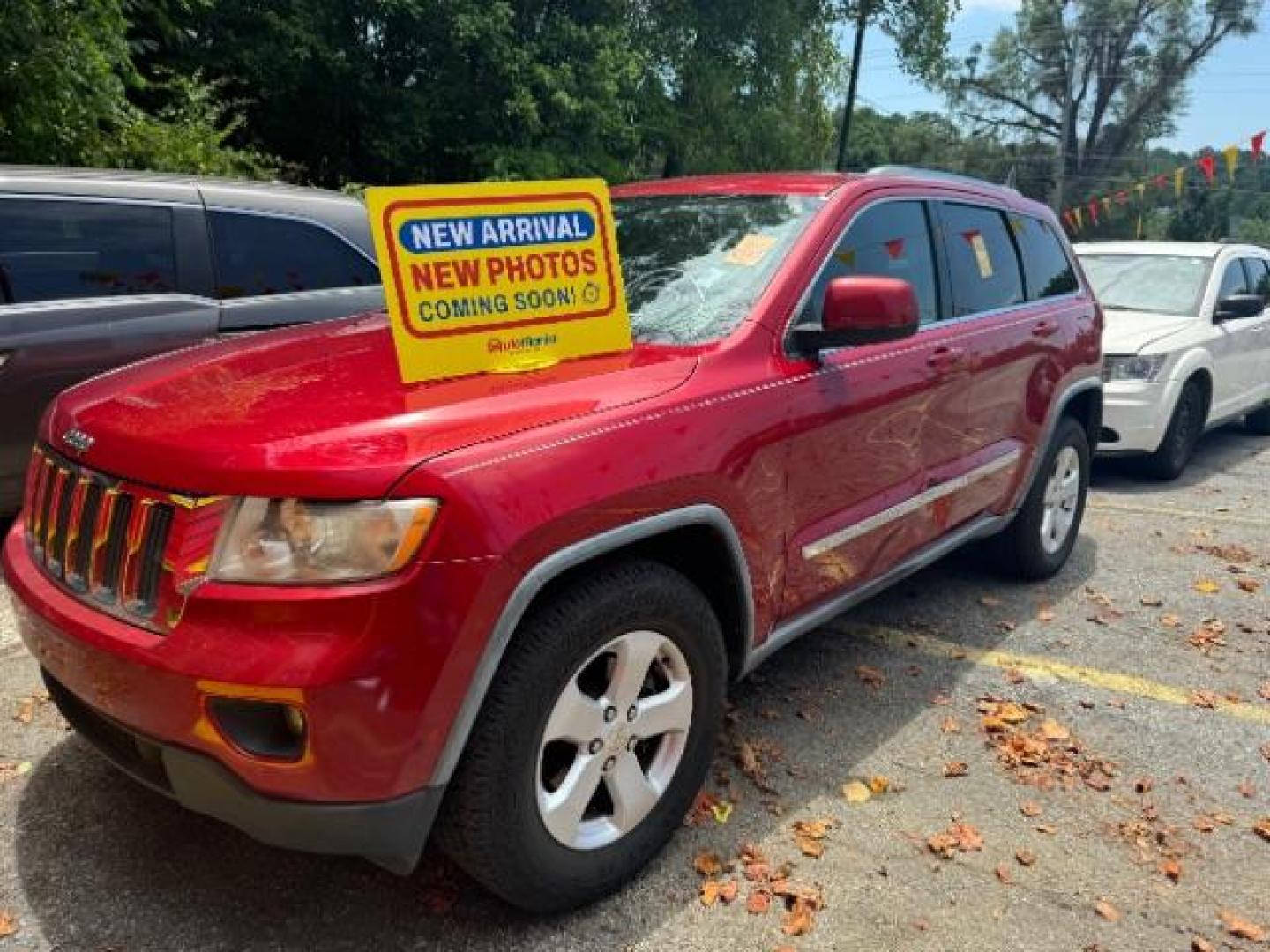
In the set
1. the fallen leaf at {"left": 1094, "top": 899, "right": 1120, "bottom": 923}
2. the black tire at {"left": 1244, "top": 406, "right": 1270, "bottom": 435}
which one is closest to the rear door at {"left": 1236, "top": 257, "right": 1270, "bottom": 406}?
the black tire at {"left": 1244, "top": 406, "right": 1270, "bottom": 435}

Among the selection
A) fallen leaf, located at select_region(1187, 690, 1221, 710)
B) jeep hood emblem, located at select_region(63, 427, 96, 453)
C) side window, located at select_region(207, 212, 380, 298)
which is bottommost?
fallen leaf, located at select_region(1187, 690, 1221, 710)

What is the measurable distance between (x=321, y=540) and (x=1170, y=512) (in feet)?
19.2

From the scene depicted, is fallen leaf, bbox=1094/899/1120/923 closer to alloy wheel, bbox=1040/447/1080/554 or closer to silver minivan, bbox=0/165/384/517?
alloy wheel, bbox=1040/447/1080/554

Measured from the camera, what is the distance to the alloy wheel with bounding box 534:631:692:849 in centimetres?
224

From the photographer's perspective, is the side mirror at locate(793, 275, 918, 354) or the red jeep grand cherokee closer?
the red jeep grand cherokee

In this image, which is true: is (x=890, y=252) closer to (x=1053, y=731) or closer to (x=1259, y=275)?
(x=1053, y=731)

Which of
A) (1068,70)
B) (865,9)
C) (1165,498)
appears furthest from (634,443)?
(1068,70)

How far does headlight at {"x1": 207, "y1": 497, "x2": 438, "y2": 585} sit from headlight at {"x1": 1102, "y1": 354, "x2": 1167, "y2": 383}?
19.7 ft

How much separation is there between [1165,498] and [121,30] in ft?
26.3

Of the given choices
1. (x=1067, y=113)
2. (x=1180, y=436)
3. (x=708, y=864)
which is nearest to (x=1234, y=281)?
(x=1180, y=436)

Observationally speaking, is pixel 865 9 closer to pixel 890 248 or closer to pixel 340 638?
pixel 890 248

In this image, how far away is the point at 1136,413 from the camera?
6.66 m

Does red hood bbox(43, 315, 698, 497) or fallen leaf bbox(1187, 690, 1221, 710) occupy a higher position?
red hood bbox(43, 315, 698, 497)

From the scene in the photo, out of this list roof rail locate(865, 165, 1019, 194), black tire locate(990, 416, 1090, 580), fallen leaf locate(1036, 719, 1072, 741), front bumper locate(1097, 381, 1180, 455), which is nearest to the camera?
fallen leaf locate(1036, 719, 1072, 741)
